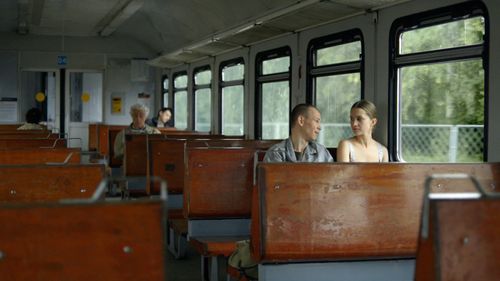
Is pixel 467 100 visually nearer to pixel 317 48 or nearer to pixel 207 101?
pixel 317 48

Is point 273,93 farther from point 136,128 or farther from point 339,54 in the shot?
point 339,54

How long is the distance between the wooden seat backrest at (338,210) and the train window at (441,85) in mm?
1723

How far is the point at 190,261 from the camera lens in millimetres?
6289

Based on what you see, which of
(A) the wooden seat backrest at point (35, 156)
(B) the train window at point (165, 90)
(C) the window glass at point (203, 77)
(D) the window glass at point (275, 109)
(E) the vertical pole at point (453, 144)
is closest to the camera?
(A) the wooden seat backrest at point (35, 156)

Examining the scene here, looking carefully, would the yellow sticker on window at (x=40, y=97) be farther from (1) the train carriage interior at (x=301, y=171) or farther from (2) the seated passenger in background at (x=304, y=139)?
(2) the seated passenger in background at (x=304, y=139)

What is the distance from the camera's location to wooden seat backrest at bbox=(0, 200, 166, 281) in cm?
188

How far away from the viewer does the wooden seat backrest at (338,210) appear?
11.6ft

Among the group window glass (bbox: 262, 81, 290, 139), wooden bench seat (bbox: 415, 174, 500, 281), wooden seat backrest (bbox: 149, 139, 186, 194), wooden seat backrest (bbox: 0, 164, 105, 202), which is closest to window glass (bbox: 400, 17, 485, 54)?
wooden seat backrest (bbox: 149, 139, 186, 194)

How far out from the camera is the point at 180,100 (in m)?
15.4

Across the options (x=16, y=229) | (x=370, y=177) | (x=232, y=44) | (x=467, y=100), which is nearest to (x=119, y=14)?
(x=232, y=44)

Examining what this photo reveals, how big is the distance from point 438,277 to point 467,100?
374 centimetres

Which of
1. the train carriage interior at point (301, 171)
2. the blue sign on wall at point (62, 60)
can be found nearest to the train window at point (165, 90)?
the blue sign on wall at point (62, 60)

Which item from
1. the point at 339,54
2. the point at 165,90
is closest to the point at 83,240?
the point at 339,54

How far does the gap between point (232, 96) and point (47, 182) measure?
26.2 ft
